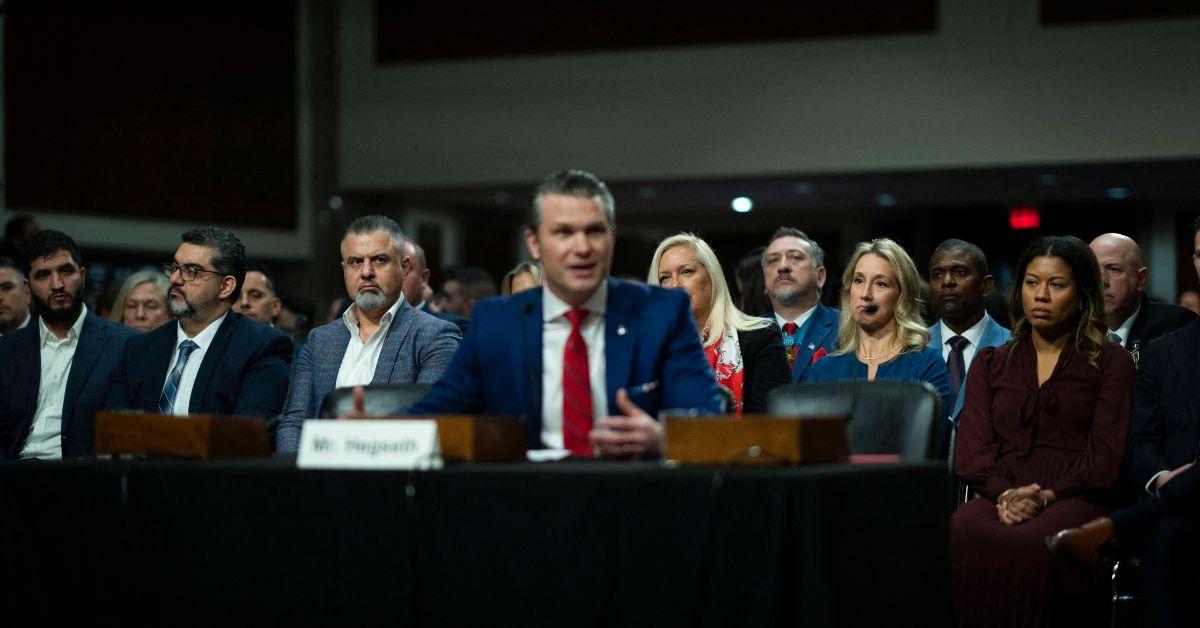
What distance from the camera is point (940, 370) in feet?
14.2

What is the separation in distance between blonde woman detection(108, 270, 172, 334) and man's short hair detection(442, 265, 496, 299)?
1.84 meters

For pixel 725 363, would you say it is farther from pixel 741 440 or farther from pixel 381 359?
pixel 741 440

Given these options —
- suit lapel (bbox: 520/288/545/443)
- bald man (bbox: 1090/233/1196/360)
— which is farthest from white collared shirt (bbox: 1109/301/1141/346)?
suit lapel (bbox: 520/288/545/443)

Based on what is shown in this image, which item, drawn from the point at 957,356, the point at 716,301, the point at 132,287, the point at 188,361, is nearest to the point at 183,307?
the point at 188,361

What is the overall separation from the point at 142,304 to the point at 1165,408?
4532 millimetres

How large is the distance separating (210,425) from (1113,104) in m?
8.96

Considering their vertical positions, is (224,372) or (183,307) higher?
(183,307)

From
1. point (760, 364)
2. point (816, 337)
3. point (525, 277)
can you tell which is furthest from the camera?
point (525, 277)

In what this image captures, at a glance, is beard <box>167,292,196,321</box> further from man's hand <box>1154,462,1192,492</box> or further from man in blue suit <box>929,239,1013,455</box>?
man's hand <box>1154,462,1192,492</box>

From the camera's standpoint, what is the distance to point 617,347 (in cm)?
A: 298

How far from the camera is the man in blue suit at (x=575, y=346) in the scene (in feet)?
9.73

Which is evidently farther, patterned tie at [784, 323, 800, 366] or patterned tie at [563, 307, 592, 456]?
patterned tie at [784, 323, 800, 366]

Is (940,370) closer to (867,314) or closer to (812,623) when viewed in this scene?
(867,314)

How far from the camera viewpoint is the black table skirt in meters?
2.28
